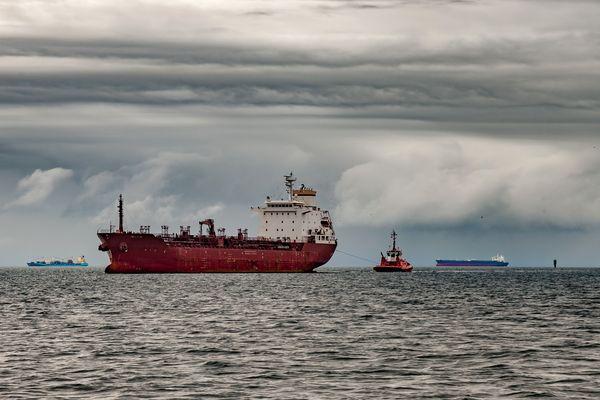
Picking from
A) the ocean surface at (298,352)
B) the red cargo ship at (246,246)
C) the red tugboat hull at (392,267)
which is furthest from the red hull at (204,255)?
the ocean surface at (298,352)

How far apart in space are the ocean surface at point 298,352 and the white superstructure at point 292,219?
8297cm

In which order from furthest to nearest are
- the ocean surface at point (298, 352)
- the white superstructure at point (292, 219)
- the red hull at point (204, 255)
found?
the white superstructure at point (292, 219)
the red hull at point (204, 255)
the ocean surface at point (298, 352)

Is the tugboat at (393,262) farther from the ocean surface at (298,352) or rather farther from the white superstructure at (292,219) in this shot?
the ocean surface at (298,352)

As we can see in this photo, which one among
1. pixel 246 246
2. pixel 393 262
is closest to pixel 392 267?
pixel 393 262

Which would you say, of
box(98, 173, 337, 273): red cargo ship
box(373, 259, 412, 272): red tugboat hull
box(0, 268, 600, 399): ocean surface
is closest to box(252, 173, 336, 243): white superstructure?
box(98, 173, 337, 273): red cargo ship

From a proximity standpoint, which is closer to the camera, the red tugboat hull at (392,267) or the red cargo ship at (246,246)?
the red cargo ship at (246,246)

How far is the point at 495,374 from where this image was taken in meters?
30.2

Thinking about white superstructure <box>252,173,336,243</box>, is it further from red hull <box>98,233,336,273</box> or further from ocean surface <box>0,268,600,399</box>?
ocean surface <box>0,268,600,399</box>

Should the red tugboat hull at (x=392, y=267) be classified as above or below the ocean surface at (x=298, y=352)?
above

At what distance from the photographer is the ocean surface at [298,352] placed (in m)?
27.5

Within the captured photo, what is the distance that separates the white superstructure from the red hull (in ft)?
7.35

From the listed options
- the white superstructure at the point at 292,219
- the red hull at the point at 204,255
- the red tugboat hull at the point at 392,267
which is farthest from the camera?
the red tugboat hull at the point at 392,267

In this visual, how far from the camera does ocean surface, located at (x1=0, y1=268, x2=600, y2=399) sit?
27.5 metres

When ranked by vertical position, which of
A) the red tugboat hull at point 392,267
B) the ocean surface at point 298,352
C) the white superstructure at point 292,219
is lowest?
the ocean surface at point 298,352
